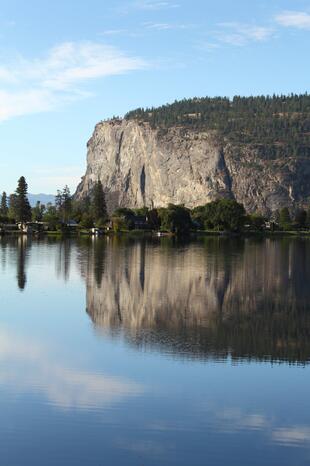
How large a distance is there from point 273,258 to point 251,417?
60.7 metres

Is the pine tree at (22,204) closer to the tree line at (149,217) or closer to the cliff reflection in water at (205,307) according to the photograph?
the tree line at (149,217)

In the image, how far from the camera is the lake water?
51.8 ft

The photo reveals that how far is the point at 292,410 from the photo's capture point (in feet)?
61.6

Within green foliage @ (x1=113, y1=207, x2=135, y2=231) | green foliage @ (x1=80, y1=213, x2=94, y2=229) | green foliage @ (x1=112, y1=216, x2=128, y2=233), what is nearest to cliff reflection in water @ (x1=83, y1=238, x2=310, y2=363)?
green foliage @ (x1=80, y1=213, x2=94, y2=229)

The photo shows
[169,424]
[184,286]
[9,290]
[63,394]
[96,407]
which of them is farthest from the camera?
[184,286]

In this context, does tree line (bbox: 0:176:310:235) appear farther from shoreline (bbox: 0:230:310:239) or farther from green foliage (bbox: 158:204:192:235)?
shoreline (bbox: 0:230:310:239)

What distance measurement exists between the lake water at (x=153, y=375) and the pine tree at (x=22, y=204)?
344 ft

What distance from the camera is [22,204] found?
148750mm

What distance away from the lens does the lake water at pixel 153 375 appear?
51.8 ft

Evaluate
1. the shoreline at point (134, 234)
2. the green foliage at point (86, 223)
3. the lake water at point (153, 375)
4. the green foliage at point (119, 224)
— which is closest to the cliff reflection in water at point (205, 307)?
the lake water at point (153, 375)

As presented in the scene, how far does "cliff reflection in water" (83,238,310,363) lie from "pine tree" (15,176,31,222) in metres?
88.6

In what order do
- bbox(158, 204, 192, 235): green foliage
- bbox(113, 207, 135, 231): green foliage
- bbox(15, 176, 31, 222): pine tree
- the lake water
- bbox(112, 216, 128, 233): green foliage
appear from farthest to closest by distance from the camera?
bbox(113, 207, 135, 231): green foliage < bbox(112, 216, 128, 233): green foliage < bbox(158, 204, 192, 235): green foliage < bbox(15, 176, 31, 222): pine tree < the lake water

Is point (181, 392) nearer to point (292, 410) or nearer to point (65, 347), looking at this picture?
point (292, 410)

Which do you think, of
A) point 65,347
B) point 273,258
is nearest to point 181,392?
point 65,347
